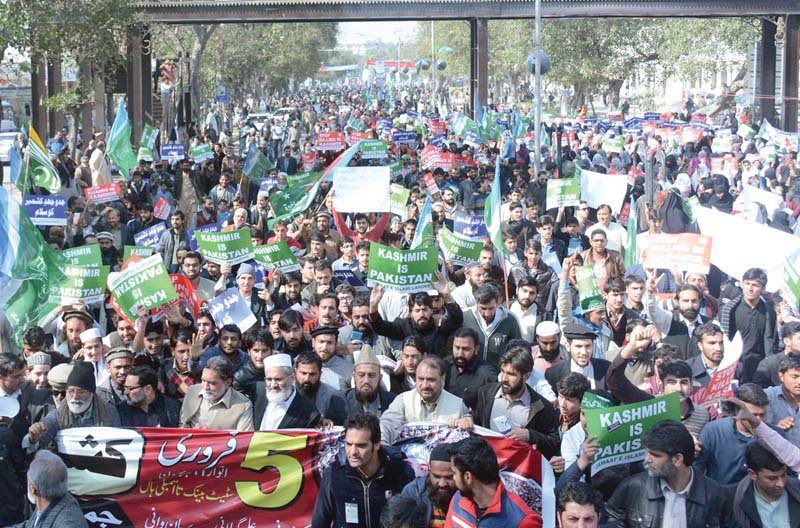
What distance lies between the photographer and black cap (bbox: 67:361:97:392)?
7.22 m

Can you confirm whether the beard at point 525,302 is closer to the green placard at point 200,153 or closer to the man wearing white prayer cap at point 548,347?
the man wearing white prayer cap at point 548,347

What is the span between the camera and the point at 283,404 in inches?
290

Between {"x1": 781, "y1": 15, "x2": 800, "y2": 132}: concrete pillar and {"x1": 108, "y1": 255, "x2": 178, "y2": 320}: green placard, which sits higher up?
{"x1": 781, "y1": 15, "x2": 800, "y2": 132}: concrete pillar

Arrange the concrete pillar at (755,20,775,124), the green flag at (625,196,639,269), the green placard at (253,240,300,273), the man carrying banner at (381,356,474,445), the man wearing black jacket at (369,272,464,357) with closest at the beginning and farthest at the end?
the man carrying banner at (381,356,474,445) → the man wearing black jacket at (369,272,464,357) → the green placard at (253,240,300,273) → the green flag at (625,196,639,269) → the concrete pillar at (755,20,775,124)

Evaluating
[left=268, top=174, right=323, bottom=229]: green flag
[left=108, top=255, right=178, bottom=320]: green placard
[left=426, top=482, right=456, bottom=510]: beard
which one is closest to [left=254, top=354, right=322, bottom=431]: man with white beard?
[left=426, top=482, right=456, bottom=510]: beard

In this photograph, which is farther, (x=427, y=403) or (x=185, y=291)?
(x=185, y=291)

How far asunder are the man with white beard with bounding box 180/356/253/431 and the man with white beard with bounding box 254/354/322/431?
12 cm

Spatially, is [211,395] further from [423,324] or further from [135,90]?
[135,90]

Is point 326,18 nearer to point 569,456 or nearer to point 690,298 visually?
point 690,298

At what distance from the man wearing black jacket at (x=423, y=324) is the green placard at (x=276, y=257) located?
8.33 ft

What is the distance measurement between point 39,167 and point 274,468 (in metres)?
10.1

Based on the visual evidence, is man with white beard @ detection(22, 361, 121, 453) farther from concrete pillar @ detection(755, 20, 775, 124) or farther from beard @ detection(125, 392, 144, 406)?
concrete pillar @ detection(755, 20, 775, 124)

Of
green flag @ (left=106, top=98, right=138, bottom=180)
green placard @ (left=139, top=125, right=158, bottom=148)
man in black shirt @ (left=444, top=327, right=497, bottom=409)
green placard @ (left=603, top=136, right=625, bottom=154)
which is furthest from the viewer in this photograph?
green placard @ (left=603, top=136, right=625, bottom=154)

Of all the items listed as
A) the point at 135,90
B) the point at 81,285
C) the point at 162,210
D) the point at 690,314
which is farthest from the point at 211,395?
the point at 135,90
